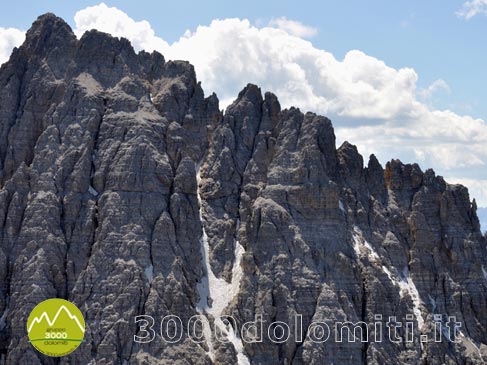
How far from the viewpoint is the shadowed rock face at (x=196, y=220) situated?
99875 mm

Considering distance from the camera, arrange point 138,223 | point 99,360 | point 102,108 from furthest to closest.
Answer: point 102,108, point 138,223, point 99,360

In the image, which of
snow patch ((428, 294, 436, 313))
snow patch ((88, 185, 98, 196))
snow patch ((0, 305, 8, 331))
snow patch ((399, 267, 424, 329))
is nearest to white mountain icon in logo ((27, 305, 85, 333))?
snow patch ((0, 305, 8, 331))

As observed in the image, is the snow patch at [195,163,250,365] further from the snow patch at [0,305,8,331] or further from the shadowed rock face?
the snow patch at [0,305,8,331]

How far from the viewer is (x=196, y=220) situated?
108 metres

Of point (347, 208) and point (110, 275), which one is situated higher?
point (347, 208)

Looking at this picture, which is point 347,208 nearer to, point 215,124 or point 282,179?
point 282,179

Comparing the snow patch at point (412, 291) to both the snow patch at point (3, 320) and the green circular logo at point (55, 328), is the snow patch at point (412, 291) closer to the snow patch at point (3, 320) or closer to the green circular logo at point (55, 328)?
the green circular logo at point (55, 328)

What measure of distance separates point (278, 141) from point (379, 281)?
20.5 m

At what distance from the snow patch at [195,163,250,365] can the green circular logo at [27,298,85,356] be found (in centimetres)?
1379

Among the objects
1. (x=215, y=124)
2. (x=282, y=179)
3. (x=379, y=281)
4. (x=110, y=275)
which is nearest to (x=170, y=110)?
(x=215, y=124)

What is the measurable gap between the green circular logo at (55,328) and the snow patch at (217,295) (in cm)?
1379

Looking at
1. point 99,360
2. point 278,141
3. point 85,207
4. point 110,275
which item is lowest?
point 99,360

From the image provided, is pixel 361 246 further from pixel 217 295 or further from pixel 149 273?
pixel 149 273

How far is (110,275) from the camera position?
9925 cm
